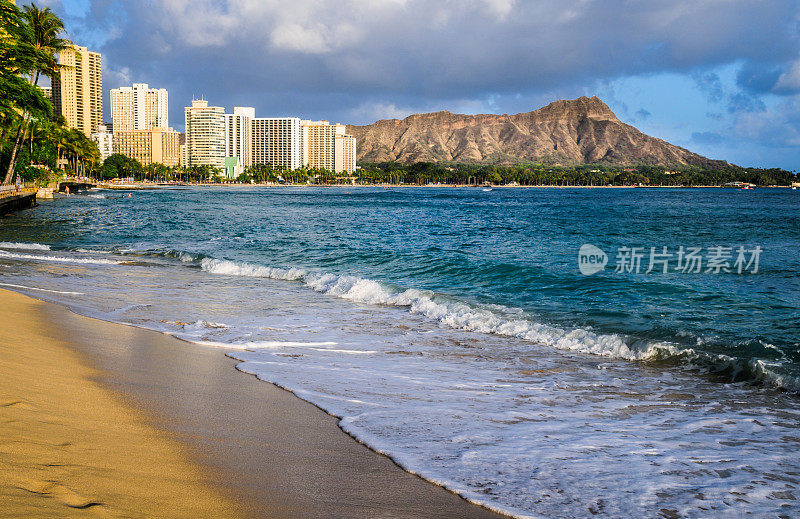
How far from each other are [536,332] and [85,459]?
7.04 metres

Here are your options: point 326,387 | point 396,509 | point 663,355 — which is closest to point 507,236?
point 663,355

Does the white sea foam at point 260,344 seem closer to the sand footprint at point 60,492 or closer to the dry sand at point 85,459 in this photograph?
the dry sand at point 85,459

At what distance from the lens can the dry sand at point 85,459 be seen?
2932mm

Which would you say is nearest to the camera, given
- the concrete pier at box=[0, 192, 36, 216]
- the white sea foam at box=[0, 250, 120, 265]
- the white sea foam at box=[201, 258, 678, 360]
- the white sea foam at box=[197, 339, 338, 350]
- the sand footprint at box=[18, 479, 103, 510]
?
the sand footprint at box=[18, 479, 103, 510]

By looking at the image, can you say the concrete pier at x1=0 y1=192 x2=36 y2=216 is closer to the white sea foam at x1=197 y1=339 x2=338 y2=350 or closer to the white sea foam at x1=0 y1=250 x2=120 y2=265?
the white sea foam at x1=0 y1=250 x2=120 y2=265

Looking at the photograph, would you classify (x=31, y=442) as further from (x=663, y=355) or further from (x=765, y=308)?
(x=765, y=308)

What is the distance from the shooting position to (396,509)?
3.33 m

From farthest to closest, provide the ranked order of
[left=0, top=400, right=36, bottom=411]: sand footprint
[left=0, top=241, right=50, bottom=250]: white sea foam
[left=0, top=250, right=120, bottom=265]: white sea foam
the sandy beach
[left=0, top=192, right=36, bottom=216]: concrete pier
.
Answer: [left=0, top=192, right=36, bottom=216]: concrete pier < [left=0, top=241, right=50, bottom=250]: white sea foam < [left=0, top=250, right=120, bottom=265]: white sea foam < [left=0, top=400, right=36, bottom=411]: sand footprint < the sandy beach

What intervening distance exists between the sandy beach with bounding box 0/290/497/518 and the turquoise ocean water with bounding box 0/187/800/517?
337mm

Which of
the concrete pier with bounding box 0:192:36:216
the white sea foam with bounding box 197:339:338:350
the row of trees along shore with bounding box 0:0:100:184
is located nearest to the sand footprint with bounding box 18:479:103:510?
the white sea foam with bounding box 197:339:338:350

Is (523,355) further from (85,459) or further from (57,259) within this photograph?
(57,259)

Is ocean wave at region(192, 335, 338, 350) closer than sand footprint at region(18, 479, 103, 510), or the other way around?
sand footprint at region(18, 479, 103, 510)

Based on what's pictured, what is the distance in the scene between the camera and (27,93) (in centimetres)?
2766

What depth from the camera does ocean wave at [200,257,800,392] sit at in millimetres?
A: 7082
